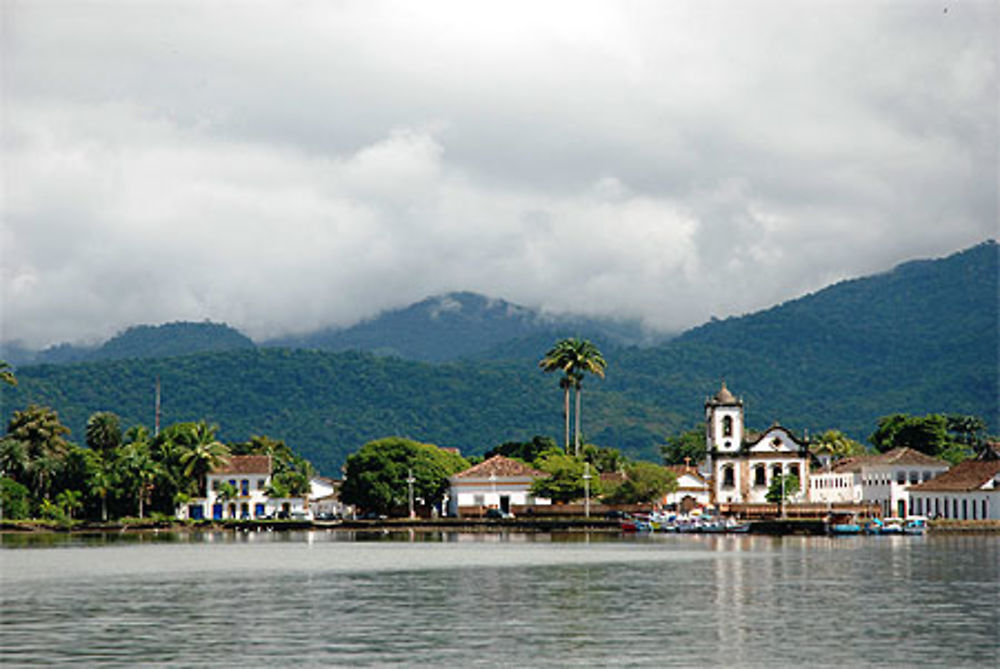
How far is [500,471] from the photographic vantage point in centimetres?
16688

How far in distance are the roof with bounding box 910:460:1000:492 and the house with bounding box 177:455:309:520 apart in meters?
79.7

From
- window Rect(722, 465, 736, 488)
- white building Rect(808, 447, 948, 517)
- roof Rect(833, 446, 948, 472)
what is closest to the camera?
white building Rect(808, 447, 948, 517)

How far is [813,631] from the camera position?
147ft

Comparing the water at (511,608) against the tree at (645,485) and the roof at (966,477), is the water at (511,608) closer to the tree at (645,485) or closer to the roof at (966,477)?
the roof at (966,477)

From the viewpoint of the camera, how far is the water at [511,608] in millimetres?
40531

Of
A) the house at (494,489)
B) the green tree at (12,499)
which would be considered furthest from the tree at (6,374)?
the house at (494,489)

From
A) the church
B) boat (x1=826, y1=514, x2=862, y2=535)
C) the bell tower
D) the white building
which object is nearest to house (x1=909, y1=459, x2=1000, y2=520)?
the white building

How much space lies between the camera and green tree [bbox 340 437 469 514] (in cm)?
16512

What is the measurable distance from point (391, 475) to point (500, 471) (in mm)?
12747

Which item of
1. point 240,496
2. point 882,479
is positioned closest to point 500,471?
point 240,496

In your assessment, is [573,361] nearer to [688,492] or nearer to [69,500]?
[688,492]

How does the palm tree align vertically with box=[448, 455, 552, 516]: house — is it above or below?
above

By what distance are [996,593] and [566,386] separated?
4861 inches

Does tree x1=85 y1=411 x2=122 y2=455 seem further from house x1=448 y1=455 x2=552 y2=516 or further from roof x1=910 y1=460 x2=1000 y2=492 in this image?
roof x1=910 y1=460 x2=1000 y2=492
